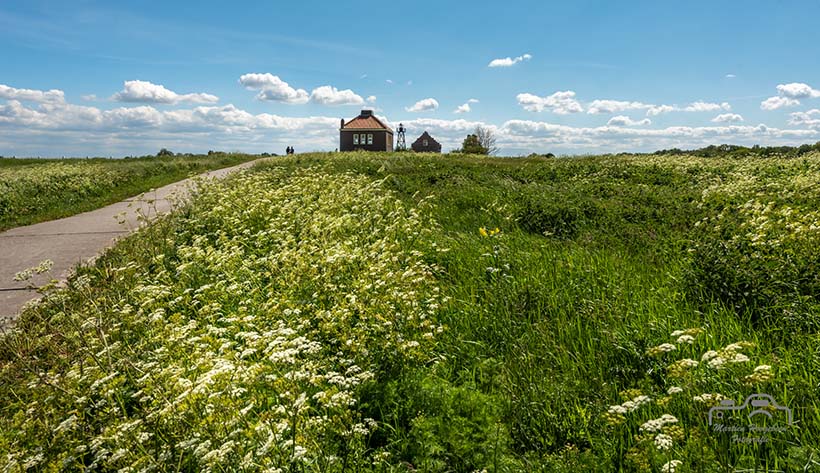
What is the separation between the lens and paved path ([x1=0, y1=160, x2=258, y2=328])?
6926mm

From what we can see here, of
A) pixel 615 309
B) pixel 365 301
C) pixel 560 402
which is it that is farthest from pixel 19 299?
pixel 615 309

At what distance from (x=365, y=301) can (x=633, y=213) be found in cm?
798

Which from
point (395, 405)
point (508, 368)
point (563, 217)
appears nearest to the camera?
point (395, 405)

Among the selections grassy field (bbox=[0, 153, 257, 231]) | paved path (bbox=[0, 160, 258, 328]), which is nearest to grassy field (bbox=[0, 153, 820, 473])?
paved path (bbox=[0, 160, 258, 328])

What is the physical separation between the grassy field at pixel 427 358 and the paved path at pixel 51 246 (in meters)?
0.86

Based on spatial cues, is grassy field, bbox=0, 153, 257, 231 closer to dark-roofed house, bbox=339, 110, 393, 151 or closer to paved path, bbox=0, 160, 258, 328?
paved path, bbox=0, 160, 258, 328

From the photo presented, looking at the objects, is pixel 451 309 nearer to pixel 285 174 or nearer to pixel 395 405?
pixel 395 405

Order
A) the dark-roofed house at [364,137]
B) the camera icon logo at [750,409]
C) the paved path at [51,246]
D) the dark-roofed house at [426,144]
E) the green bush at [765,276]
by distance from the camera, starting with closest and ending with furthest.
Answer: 1. the camera icon logo at [750,409]
2. the green bush at [765,276]
3. the paved path at [51,246]
4. the dark-roofed house at [364,137]
5. the dark-roofed house at [426,144]

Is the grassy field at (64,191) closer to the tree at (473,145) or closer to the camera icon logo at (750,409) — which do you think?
the camera icon logo at (750,409)

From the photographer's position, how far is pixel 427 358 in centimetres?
380

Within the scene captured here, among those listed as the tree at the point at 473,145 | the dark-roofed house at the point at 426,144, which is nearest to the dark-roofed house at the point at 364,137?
the tree at the point at 473,145

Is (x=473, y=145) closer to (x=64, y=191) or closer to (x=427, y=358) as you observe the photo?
(x=64, y=191)

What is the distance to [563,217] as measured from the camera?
9461 millimetres

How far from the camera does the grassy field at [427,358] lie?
2.65m
